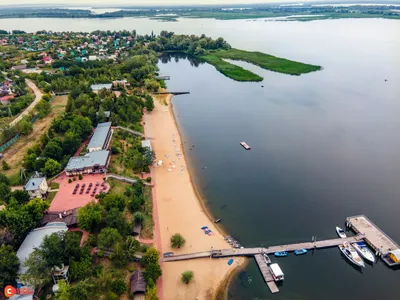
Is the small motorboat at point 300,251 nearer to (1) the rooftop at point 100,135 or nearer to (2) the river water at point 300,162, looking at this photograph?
(2) the river water at point 300,162

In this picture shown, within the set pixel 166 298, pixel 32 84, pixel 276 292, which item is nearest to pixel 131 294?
pixel 166 298

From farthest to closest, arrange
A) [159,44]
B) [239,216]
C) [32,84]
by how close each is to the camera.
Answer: [159,44]
[32,84]
[239,216]

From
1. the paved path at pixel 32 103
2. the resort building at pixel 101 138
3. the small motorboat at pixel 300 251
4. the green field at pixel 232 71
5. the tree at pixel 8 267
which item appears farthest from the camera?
the green field at pixel 232 71

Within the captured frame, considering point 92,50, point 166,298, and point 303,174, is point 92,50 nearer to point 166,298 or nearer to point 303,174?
point 303,174

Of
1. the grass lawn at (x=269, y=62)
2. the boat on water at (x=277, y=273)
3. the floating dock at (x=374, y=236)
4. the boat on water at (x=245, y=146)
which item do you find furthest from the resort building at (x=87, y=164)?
the grass lawn at (x=269, y=62)

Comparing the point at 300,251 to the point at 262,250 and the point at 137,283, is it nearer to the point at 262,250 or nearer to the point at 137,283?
the point at 262,250

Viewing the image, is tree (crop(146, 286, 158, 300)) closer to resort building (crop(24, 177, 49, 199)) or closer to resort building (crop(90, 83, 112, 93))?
resort building (crop(24, 177, 49, 199))
